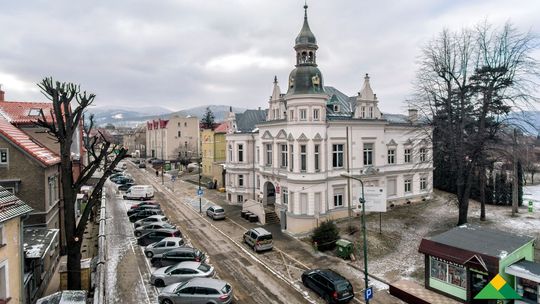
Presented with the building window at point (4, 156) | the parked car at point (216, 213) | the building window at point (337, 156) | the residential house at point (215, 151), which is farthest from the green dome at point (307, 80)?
the residential house at point (215, 151)

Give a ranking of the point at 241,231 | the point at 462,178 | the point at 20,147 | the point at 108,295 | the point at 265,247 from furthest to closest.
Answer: the point at 241,231, the point at 462,178, the point at 265,247, the point at 20,147, the point at 108,295

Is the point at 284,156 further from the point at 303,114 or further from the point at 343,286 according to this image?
the point at 343,286

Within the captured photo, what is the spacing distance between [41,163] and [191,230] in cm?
1382

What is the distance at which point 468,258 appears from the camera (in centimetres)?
1612

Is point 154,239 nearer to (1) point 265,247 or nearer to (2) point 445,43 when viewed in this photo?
(1) point 265,247

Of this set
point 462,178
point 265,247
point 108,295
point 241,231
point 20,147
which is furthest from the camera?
point 241,231

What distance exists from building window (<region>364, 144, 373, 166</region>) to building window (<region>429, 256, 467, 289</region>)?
16.3 metres

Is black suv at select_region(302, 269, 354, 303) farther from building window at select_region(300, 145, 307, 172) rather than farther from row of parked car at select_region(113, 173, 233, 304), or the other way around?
building window at select_region(300, 145, 307, 172)

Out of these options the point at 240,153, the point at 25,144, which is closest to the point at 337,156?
the point at 240,153

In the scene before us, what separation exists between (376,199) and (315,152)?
9479 mm

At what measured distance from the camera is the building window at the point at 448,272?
16.7m

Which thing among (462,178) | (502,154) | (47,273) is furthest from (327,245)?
(47,273)

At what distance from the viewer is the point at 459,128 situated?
2664 cm

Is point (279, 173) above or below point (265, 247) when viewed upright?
above
